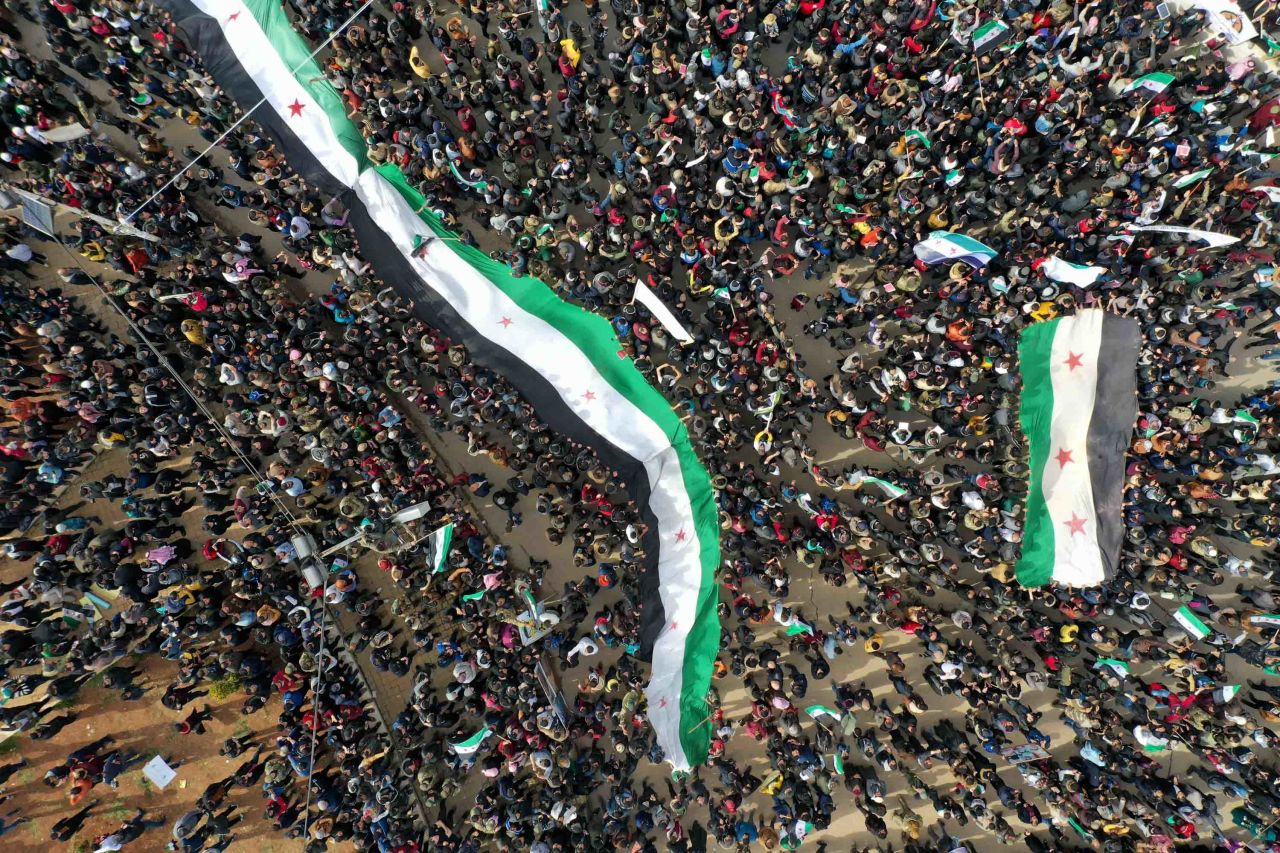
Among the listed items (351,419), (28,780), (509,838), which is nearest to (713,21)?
(351,419)

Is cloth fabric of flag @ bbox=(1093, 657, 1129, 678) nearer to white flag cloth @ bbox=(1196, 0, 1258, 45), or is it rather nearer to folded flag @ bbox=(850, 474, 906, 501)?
folded flag @ bbox=(850, 474, 906, 501)

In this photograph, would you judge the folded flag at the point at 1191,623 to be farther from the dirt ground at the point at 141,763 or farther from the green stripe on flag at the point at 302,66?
the dirt ground at the point at 141,763

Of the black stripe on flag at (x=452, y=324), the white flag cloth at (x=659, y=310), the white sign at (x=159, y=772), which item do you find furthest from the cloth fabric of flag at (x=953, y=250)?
the white sign at (x=159, y=772)

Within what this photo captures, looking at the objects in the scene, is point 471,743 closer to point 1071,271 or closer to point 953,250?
point 953,250

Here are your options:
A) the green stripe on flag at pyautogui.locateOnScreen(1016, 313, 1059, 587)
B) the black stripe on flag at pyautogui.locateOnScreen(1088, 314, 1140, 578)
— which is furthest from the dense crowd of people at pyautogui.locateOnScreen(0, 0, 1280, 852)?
the black stripe on flag at pyautogui.locateOnScreen(1088, 314, 1140, 578)

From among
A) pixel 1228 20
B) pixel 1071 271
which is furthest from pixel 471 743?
pixel 1228 20

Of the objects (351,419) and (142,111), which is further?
(142,111)

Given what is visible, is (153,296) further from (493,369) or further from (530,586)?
(530,586)
